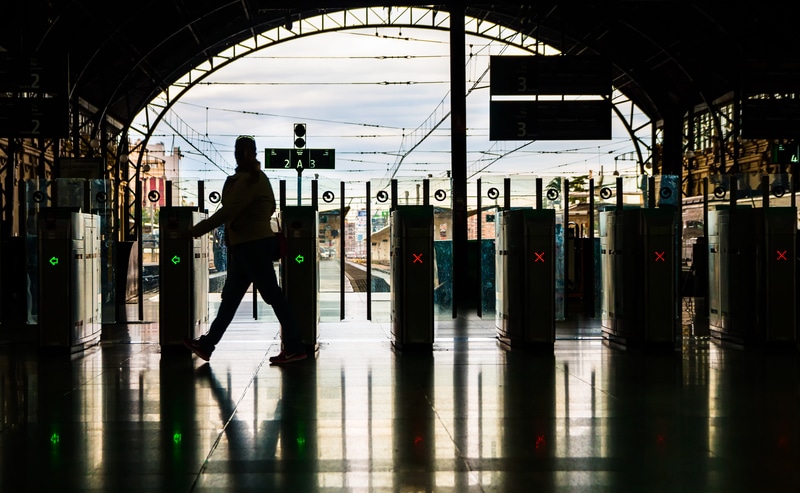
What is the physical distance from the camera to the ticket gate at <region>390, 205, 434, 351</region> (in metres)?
7.48

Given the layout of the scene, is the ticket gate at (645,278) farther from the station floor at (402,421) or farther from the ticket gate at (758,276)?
Answer: the ticket gate at (758,276)

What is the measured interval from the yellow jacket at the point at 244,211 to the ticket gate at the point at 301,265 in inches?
36.2

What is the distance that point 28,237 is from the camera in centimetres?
950

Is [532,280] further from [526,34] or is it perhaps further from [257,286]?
[526,34]

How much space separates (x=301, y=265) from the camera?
7480 millimetres

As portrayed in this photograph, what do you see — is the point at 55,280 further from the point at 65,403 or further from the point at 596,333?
the point at 596,333

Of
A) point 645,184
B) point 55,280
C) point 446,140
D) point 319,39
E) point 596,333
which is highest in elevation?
point 319,39

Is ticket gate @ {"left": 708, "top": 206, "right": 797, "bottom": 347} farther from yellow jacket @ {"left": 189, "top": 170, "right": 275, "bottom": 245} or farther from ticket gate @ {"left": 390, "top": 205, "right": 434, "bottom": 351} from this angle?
yellow jacket @ {"left": 189, "top": 170, "right": 275, "bottom": 245}

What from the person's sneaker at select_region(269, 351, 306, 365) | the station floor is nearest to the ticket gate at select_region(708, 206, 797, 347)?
the station floor

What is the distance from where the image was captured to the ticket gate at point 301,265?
7.43 metres

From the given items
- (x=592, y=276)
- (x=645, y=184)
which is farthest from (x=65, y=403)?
(x=645, y=184)

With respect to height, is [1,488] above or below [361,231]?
below

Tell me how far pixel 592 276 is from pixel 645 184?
1416 mm

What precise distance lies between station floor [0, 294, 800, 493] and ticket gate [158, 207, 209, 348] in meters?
0.25
